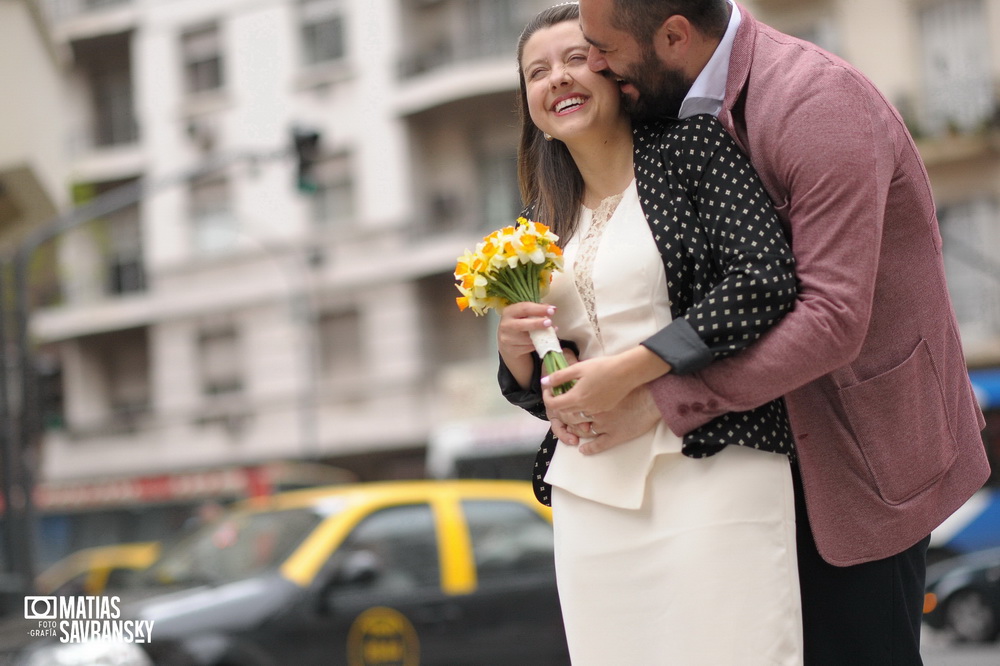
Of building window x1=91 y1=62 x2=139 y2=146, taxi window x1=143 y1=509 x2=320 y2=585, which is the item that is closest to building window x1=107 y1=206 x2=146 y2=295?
building window x1=91 y1=62 x2=139 y2=146

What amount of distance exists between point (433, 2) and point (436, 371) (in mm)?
7697

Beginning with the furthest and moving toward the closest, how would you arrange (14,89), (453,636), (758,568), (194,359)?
(194,359) < (14,89) < (453,636) < (758,568)

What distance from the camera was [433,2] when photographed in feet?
84.2

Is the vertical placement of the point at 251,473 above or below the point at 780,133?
above

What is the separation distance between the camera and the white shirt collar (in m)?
2.26

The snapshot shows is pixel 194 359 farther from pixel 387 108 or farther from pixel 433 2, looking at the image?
pixel 433 2

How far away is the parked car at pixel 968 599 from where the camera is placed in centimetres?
916

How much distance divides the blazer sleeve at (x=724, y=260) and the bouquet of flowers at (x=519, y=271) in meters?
0.26

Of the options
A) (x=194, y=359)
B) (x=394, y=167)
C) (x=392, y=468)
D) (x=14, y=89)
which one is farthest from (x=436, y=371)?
(x=14, y=89)

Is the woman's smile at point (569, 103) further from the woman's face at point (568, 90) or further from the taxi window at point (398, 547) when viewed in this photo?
the taxi window at point (398, 547)

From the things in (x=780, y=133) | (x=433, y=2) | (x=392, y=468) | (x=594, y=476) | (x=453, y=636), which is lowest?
(x=453, y=636)

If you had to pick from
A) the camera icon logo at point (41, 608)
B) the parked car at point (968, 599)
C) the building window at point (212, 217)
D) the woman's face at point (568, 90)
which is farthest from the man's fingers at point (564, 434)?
the building window at point (212, 217)

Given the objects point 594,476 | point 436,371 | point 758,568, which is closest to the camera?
point 758,568

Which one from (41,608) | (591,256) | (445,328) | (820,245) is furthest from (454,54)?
(820,245)
